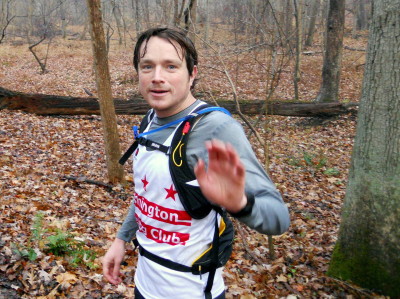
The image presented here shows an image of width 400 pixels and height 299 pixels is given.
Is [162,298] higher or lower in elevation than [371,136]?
lower

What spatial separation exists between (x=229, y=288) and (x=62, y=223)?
2.61 metres

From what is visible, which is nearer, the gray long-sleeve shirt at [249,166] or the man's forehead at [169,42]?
the gray long-sleeve shirt at [249,166]

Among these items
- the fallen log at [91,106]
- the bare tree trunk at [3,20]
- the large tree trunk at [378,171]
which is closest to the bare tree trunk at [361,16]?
the fallen log at [91,106]

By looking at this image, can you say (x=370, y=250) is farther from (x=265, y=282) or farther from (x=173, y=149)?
(x=173, y=149)

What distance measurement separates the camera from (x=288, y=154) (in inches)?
381

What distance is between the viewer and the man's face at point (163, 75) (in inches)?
69.6

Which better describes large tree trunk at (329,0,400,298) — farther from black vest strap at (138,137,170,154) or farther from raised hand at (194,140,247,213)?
raised hand at (194,140,247,213)

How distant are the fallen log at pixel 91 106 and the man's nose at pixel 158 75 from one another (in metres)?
9.64

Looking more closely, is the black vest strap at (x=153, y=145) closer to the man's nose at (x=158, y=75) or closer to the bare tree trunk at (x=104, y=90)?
the man's nose at (x=158, y=75)

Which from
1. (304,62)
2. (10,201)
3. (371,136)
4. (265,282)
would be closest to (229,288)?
(265,282)

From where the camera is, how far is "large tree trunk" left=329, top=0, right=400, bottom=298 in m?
3.67

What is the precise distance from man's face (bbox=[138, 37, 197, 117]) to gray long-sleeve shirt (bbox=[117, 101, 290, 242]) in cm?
14

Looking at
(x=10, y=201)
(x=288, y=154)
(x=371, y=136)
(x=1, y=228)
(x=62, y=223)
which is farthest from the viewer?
(x=288, y=154)

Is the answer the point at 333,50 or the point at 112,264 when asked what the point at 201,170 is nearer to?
the point at 112,264
